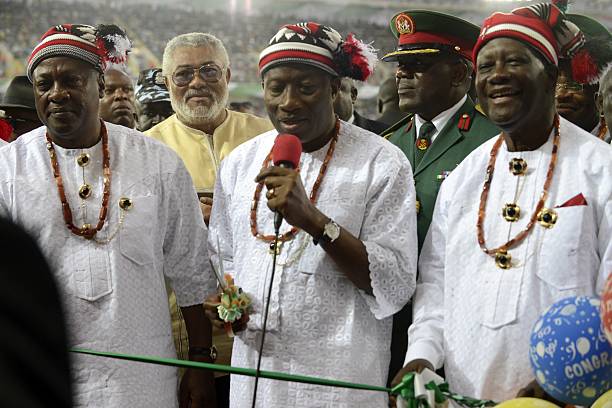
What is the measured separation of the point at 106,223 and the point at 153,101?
2436mm

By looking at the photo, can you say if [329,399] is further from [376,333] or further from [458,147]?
[458,147]

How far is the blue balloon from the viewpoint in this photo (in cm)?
234

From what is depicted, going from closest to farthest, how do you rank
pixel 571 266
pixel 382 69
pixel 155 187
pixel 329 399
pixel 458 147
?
pixel 571 266, pixel 329 399, pixel 155 187, pixel 458 147, pixel 382 69

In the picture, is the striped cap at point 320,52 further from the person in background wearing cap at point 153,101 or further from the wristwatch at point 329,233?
the person in background wearing cap at point 153,101

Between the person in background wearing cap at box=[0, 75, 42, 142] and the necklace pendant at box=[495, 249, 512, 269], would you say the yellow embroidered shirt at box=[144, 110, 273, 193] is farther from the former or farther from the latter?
the necklace pendant at box=[495, 249, 512, 269]

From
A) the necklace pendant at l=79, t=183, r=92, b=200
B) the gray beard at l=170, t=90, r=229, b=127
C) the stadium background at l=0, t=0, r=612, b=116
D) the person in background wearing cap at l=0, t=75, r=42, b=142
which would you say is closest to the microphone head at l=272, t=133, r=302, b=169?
the necklace pendant at l=79, t=183, r=92, b=200

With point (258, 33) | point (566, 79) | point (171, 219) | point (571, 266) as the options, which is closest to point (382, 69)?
point (258, 33)

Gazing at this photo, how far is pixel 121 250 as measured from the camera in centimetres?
344

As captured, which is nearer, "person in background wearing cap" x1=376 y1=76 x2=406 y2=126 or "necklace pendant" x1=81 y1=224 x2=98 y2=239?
"necklace pendant" x1=81 y1=224 x2=98 y2=239

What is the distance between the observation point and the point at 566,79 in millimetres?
4047

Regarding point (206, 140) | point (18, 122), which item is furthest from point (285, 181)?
point (18, 122)

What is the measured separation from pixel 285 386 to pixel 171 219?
0.79m

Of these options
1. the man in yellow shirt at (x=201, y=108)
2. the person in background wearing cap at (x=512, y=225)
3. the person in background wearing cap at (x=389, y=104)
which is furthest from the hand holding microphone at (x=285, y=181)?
the person in background wearing cap at (x=389, y=104)

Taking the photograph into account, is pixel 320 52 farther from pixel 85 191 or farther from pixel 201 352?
pixel 201 352
